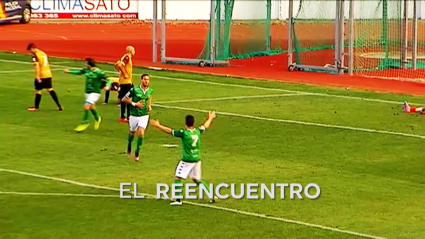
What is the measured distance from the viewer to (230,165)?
20641 millimetres

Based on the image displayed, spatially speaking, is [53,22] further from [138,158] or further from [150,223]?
[150,223]

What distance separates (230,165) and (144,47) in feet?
93.2

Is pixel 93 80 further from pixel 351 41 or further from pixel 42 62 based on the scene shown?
pixel 351 41

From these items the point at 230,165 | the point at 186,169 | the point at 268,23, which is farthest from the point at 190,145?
the point at 268,23

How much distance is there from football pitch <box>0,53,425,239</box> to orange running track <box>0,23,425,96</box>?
363cm

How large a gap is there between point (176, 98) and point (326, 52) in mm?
11313

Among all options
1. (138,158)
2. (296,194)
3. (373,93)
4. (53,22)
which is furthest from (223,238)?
(53,22)

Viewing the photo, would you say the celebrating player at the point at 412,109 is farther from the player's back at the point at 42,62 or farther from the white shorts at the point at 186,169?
the white shorts at the point at 186,169

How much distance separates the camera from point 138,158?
21.2m

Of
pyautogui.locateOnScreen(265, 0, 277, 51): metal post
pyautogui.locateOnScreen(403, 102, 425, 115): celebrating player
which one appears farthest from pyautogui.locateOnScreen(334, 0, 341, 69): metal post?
pyautogui.locateOnScreen(403, 102, 425, 115): celebrating player

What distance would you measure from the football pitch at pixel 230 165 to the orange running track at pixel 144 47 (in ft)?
11.9

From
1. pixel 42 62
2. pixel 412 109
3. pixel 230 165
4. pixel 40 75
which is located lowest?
pixel 230 165

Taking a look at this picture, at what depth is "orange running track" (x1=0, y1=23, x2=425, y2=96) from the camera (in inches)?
1431

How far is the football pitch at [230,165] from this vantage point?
15992 millimetres
